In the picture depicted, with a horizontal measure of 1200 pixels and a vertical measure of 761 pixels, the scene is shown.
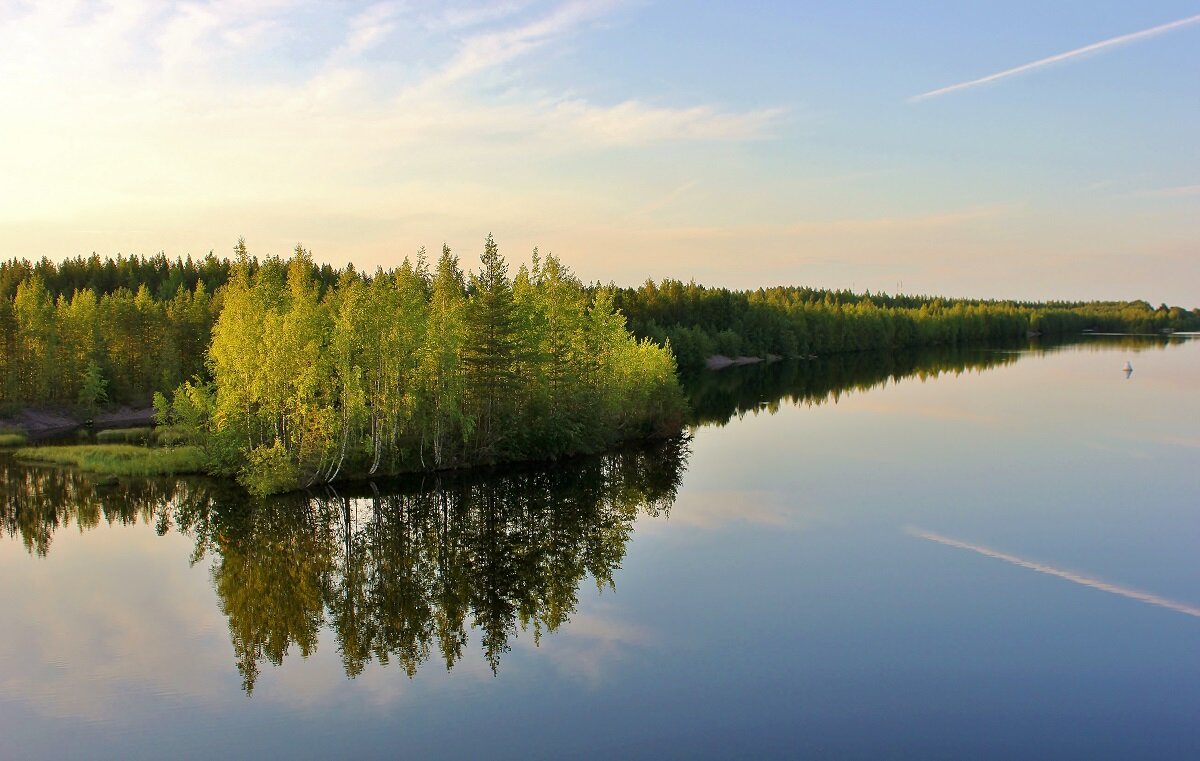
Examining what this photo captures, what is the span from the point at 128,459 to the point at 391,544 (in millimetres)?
28321

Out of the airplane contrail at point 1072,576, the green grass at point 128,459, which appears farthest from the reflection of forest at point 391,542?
the airplane contrail at point 1072,576

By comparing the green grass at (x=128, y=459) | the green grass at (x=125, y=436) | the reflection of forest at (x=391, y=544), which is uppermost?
the green grass at (x=125, y=436)

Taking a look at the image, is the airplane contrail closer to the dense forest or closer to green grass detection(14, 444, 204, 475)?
the dense forest

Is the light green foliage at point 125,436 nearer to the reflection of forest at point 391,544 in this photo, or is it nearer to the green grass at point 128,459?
the green grass at point 128,459

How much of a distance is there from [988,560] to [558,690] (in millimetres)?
20728

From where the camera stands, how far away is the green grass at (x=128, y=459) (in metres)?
54.3

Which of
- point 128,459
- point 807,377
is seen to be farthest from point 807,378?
point 128,459

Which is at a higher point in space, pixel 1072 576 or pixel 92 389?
pixel 92 389

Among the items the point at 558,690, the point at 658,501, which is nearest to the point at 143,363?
the point at 658,501

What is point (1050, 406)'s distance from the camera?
86562mm

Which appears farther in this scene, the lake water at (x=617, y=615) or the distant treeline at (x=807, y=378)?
the distant treeline at (x=807, y=378)

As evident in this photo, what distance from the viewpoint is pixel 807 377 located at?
135750 millimetres

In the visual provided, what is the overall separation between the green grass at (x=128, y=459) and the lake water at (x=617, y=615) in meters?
2.70

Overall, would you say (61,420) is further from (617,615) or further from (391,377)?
(617,615)
